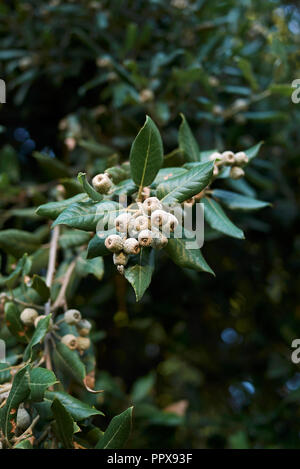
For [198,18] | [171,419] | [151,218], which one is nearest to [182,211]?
[151,218]

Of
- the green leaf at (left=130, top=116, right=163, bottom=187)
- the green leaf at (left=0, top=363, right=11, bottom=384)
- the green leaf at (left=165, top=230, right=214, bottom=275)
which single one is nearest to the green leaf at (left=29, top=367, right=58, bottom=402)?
the green leaf at (left=0, top=363, right=11, bottom=384)

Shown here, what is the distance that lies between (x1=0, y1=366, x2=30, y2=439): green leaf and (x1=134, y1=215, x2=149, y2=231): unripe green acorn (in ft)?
1.44

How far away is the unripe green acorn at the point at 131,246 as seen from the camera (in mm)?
1060

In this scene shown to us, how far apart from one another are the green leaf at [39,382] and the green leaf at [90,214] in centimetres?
38

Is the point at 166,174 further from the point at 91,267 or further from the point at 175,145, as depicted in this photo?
the point at 175,145

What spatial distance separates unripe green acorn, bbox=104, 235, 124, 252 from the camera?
3.51ft

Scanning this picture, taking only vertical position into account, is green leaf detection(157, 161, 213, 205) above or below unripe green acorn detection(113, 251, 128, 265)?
above

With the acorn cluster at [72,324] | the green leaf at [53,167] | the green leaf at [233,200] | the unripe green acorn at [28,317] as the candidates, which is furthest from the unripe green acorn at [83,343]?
the green leaf at [53,167]

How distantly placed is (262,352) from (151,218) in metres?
2.68

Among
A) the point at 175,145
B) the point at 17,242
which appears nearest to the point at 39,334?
the point at 17,242

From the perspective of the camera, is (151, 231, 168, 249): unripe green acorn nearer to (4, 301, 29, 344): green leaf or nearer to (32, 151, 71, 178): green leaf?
(4, 301, 29, 344): green leaf

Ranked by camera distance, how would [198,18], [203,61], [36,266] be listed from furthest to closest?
[198,18]
[203,61]
[36,266]

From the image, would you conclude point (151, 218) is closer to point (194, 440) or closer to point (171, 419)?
point (171, 419)

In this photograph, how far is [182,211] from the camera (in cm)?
132
